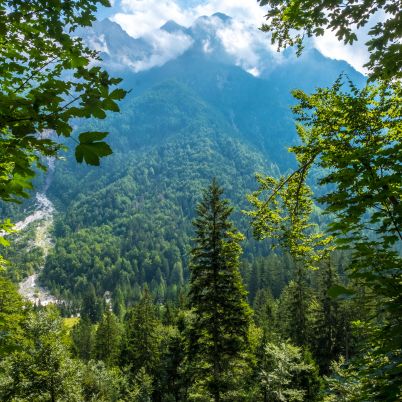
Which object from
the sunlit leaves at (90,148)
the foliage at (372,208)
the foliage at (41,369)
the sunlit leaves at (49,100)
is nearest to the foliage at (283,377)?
the foliage at (41,369)

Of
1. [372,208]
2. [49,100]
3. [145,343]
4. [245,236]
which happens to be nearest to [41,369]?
[245,236]

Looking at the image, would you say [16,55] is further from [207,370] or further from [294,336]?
[294,336]

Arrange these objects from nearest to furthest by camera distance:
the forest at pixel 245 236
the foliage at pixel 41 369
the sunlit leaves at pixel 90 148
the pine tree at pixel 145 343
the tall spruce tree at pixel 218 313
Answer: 1. the sunlit leaves at pixel 90 148
2. the forest at pixel 245 236
3. the tall spruce tree at pixel 218 313
4. the foliage at pixel 41 369
5. the pine tree at pixel 145 343

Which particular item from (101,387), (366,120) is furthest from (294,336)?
(366,120)

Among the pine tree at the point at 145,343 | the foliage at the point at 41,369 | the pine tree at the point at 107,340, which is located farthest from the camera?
the pine tree at the point at 107,340

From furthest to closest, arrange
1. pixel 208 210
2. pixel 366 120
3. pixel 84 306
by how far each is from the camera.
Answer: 1. pixel 84 306
2. pixel 208 210
3. pixel 366 120

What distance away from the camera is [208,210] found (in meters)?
24.6

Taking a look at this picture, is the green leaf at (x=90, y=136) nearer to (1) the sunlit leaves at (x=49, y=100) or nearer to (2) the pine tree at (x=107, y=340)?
(1) the sunlit leaves at (x=49, y=100)

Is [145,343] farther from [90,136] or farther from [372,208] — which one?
[90,136]

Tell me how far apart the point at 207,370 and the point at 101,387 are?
80.4ft

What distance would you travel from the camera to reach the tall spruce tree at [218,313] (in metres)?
22.4

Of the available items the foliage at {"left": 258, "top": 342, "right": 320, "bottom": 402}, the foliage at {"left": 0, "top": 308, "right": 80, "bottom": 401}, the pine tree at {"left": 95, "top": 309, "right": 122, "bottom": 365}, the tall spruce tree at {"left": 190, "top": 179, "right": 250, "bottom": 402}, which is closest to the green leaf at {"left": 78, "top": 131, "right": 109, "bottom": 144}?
the tall spruce tree at {"left": 190, "top": 179, "right": 250, "bottom": 402}

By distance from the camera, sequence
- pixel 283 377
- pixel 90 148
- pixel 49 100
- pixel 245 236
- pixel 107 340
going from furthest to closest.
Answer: pixel 107 340
pixel 283 377
pixel 245 236
pixel 49 100
pixel 90 148

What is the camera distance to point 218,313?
2264 cm
